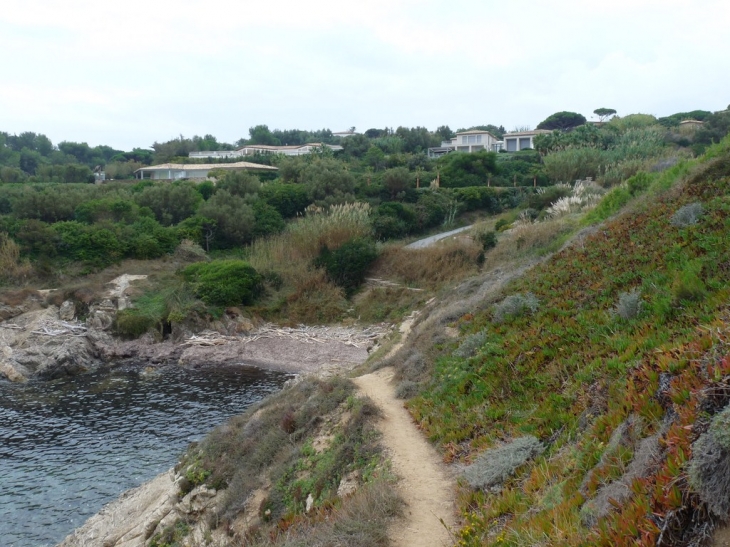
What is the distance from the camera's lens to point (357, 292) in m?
31.3

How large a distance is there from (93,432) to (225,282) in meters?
13.3

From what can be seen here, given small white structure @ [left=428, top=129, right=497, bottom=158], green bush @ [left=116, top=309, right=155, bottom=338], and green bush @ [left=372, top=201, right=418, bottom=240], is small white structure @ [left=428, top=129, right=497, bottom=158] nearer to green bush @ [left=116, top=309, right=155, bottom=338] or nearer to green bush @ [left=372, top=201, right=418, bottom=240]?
green bush @ [left=372, top=201, right=418, bottom=240]

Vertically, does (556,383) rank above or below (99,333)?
above

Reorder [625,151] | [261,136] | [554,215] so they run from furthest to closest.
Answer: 1. [261,136]
2. [625,151]
3. [554,215]

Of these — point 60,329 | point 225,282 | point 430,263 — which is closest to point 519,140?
point 430,263

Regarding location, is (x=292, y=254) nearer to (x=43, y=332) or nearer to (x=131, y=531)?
(x=43, y=332)

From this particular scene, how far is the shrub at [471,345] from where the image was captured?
35.0 feet

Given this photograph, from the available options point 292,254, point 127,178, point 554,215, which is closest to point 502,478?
point 554,215

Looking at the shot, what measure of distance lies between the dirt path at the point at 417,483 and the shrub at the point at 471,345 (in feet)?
4.72

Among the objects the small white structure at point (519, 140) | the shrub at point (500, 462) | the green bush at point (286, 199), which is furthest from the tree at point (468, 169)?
the shrub at point (500, 462)

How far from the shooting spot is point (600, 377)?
7191 mm

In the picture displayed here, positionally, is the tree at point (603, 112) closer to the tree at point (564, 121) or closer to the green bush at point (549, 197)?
the tree at point (564, 121)

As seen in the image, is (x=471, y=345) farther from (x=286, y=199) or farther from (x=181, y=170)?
(x=181, y=170)

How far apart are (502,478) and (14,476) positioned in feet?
42.3
